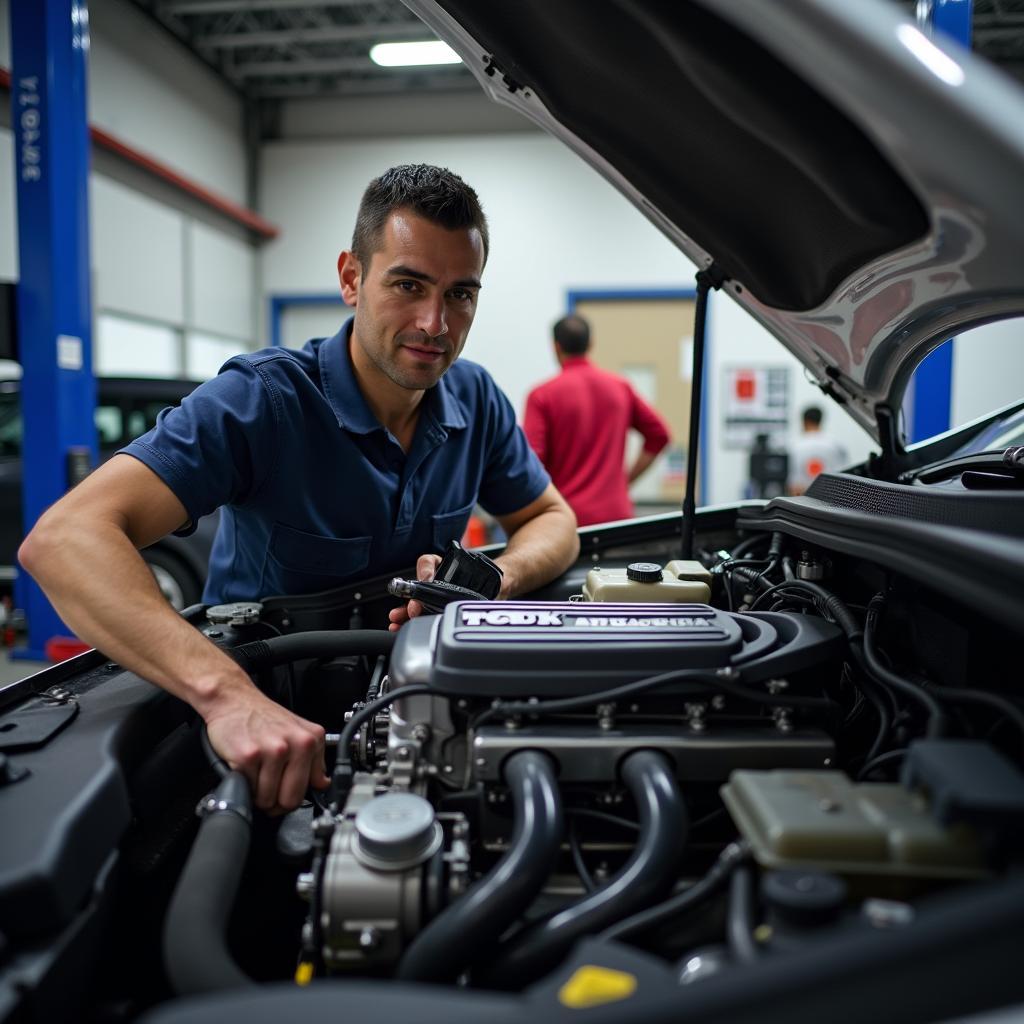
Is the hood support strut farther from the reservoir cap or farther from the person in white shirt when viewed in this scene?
the person in white shirt

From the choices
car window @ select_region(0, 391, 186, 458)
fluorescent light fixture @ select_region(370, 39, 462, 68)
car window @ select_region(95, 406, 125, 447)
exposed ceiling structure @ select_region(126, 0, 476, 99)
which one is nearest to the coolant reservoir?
car window @ select_region(0, 391, 186, 458)

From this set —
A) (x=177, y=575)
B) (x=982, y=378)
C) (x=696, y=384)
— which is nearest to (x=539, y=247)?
(x=982, y=378)

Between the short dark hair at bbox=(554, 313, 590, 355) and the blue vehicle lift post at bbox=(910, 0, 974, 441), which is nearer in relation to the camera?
the blue vehicle lift post at bbox=(910, 0, 974, 441)

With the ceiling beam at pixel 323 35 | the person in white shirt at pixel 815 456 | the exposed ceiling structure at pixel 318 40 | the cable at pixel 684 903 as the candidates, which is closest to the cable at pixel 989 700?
the cable at pixel 684 903

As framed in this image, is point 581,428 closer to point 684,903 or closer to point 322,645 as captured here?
point 322,645

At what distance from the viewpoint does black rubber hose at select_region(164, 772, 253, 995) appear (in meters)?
0.61

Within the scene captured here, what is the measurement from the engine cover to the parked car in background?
317cm

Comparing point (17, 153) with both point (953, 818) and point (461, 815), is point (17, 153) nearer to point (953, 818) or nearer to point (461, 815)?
point (461, 815)

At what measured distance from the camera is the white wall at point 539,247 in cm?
723

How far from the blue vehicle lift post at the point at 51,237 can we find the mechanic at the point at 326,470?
7.75 ft

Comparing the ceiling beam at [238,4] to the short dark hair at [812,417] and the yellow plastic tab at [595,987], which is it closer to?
the short dark hair at [812,417]

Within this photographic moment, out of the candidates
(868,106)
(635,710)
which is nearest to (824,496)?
(635,710)

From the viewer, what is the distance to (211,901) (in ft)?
2.24

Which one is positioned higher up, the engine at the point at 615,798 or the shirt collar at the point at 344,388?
the shirt collar at the point at 344,388
